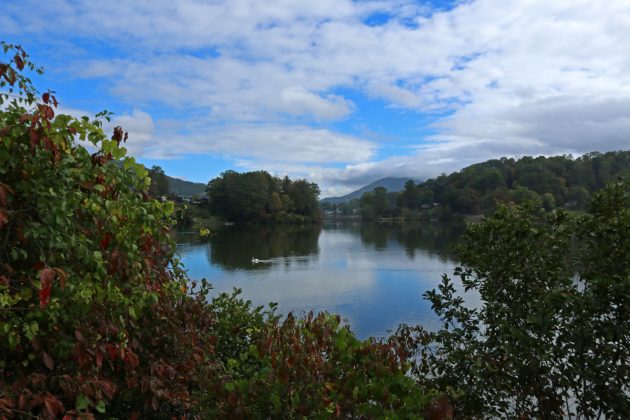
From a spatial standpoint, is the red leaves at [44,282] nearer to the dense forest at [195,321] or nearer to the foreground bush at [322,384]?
the dense forest at [195,321]

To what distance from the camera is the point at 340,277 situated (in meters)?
33.3

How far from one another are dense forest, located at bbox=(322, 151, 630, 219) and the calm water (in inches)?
2102

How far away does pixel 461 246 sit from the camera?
5.72 meters

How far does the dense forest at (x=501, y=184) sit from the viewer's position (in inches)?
4146

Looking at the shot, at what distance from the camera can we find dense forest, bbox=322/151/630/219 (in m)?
105

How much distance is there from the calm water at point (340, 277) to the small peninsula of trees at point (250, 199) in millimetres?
56516

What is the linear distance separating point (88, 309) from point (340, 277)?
31083mm

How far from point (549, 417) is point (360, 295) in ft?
72.3

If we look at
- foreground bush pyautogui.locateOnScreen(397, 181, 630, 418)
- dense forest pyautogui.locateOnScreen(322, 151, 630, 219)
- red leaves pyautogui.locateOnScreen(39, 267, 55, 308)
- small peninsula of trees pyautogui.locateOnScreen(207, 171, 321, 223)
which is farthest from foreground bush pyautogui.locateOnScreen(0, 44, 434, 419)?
small peninsula of trees pyautogui.locateOnScreen(207, 171, 321, 223)

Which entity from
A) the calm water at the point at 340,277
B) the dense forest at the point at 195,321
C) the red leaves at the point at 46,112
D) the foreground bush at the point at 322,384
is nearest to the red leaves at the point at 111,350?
the dense forest at the point at 195,321

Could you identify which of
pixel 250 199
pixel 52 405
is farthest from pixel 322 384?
pixel 250 199

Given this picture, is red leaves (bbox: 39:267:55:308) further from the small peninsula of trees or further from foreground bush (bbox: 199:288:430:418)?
the small peninsula of trees

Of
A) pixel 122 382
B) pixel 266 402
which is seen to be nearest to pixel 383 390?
pixel 266 402

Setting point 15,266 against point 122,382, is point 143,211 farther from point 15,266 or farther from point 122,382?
point 122,382
